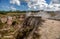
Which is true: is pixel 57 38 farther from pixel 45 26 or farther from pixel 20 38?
pixel 20 38

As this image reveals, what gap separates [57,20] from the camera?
20.2 feet

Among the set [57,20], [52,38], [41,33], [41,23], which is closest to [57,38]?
[52,38]

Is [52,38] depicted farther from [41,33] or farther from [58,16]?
[58,16]

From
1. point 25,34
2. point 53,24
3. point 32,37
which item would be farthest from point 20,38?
point 53,24

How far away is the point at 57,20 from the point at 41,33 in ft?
4.19

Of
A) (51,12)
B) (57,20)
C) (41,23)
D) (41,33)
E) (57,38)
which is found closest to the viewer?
(57,38)

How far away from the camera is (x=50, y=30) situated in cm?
530

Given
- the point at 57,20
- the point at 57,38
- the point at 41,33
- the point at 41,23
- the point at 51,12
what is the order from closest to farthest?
the point at 57,38
the point at 41,33
the point at 41,23
the point at 57,20
the point at 51,12

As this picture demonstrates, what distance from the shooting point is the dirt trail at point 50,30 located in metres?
5.04

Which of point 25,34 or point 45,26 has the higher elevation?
point 45,26

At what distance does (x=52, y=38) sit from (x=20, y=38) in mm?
1739

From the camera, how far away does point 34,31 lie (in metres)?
5.38

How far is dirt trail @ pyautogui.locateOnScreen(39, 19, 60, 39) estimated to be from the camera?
5043mm

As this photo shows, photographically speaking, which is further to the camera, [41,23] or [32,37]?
[41,23]
